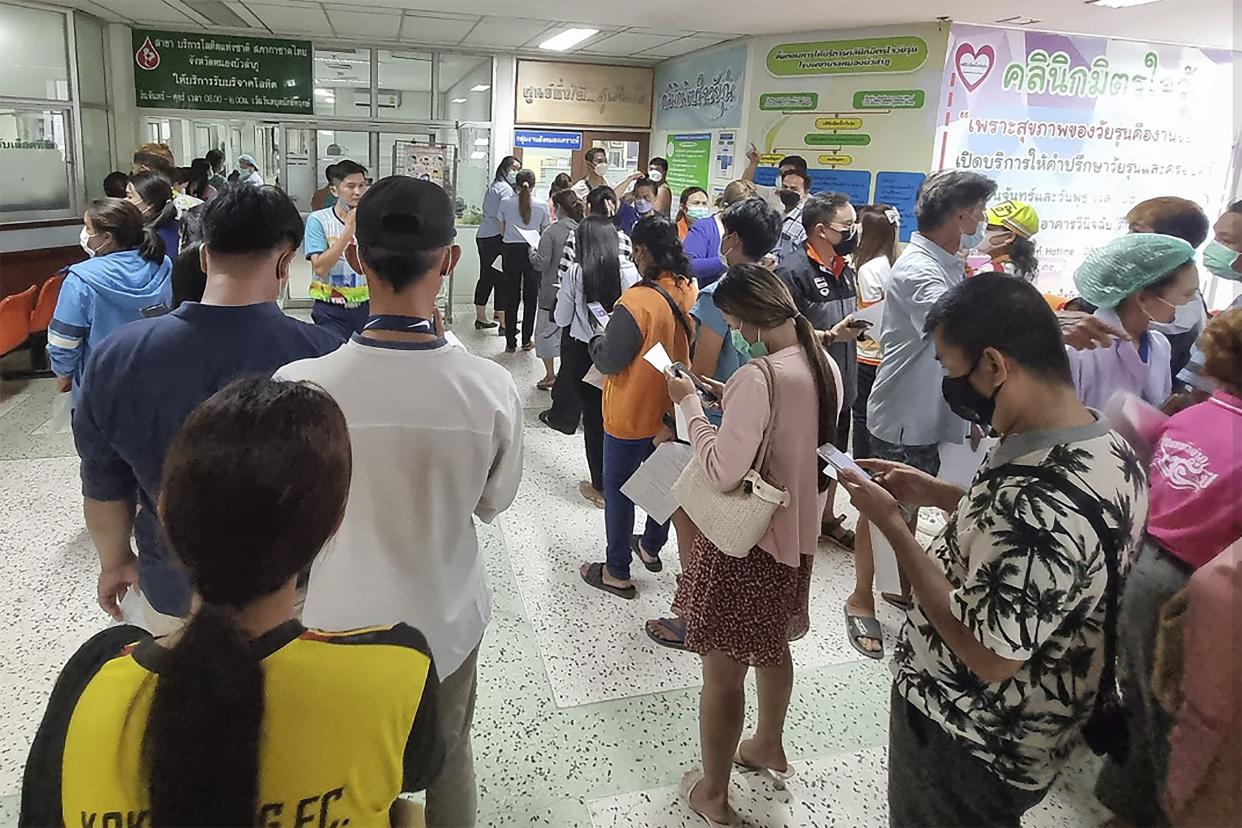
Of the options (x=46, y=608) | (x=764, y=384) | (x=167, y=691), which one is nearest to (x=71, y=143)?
(x=46, y=608)

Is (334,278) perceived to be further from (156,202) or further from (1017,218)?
(1017,218)

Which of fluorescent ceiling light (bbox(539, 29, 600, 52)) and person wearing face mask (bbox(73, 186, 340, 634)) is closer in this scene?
person wearing face mask (bbox(73, 186, 340, 634))

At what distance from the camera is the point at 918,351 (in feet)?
8.60

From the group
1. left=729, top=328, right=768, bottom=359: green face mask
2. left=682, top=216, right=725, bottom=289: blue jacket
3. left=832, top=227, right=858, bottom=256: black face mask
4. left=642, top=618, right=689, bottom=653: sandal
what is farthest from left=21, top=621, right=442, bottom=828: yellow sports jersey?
left=682, top=216, right=725, bottom=289: blue jacket

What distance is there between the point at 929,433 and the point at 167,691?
8.10 feet

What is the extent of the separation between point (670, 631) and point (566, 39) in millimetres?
6197

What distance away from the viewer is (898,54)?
580 cm

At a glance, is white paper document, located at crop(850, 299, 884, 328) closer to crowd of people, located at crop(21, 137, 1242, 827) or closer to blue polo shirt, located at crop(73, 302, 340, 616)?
crowd of people, located at crop(21, 137, 1242, 827)

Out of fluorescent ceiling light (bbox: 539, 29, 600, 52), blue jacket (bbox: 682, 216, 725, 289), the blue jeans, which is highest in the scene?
fluorescent ceiling light (bbox: 539, 29, 600, 52)

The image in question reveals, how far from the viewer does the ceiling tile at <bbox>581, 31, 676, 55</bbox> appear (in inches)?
274

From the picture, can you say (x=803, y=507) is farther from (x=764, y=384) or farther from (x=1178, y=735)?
(x=1178, y=735)

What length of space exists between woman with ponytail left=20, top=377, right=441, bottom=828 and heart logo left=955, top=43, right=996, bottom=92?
6.18 metres

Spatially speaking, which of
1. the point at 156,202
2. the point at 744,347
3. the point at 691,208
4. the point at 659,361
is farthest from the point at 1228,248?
the point at 156,202

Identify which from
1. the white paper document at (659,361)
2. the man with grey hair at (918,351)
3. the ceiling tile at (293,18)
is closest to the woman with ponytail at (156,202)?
the white paper document at (659,361)
